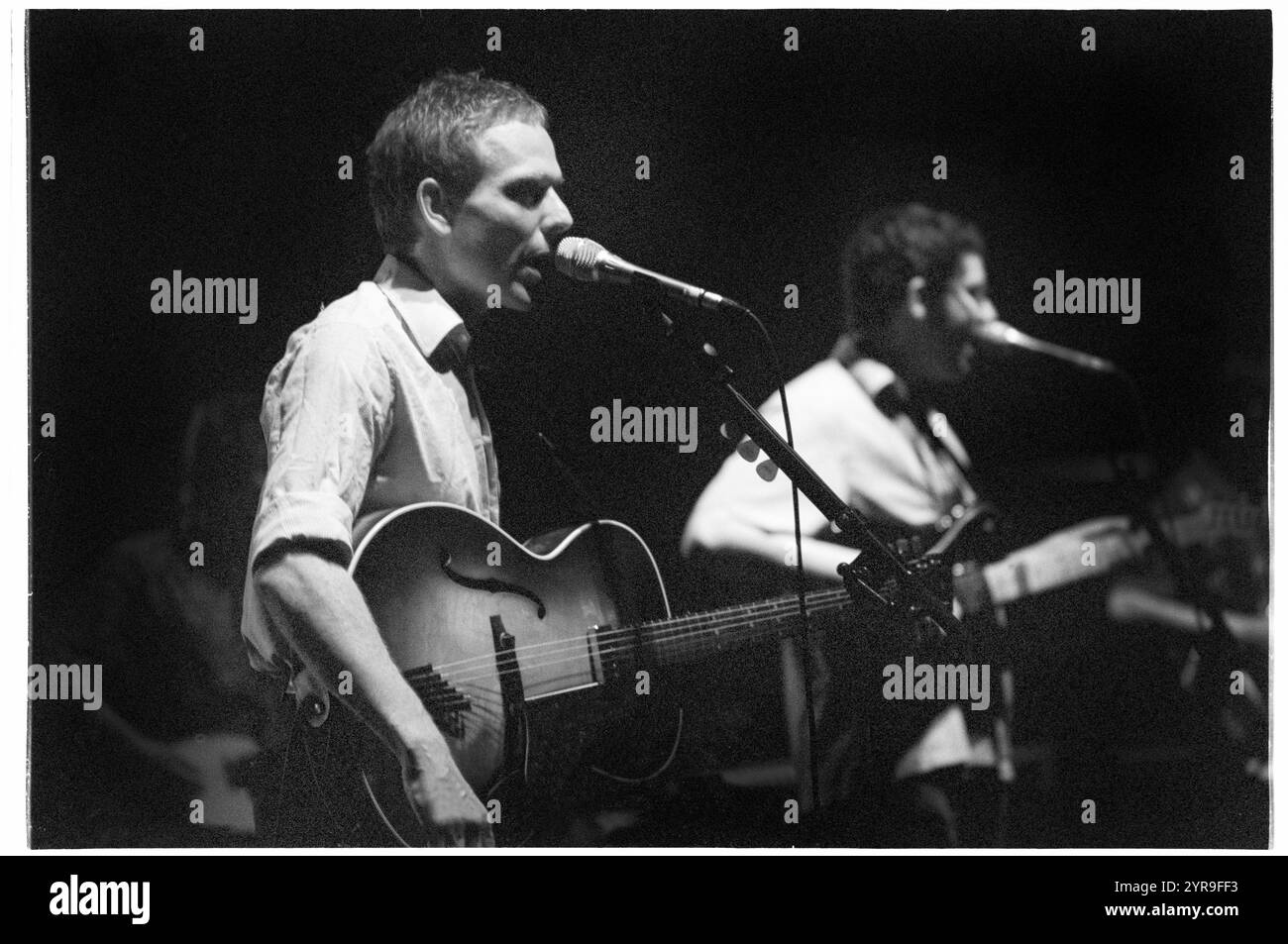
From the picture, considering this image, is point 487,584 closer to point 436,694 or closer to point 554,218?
point 436,694

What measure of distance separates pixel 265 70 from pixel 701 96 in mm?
1002

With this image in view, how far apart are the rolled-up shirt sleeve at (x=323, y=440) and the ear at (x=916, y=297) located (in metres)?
1.20

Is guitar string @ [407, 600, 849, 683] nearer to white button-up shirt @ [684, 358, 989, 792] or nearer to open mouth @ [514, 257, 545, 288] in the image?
white button-up shirt @ [684, 358, 989, 792]

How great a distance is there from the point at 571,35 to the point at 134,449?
137cm

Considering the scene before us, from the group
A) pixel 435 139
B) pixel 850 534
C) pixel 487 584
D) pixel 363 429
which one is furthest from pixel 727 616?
pixel 435 139

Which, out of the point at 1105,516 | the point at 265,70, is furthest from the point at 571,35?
the point at 1105,516

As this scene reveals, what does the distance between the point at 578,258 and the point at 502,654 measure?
897 millimetres

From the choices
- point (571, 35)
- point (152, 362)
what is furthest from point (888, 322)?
point (152, 362)

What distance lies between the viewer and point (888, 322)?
302 centimetres

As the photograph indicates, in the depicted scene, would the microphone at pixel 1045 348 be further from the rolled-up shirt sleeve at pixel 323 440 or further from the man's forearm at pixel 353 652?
the man's forearm at pixel 353 652

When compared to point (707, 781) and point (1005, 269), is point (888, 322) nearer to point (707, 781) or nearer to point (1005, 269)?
point (1005, 269)
